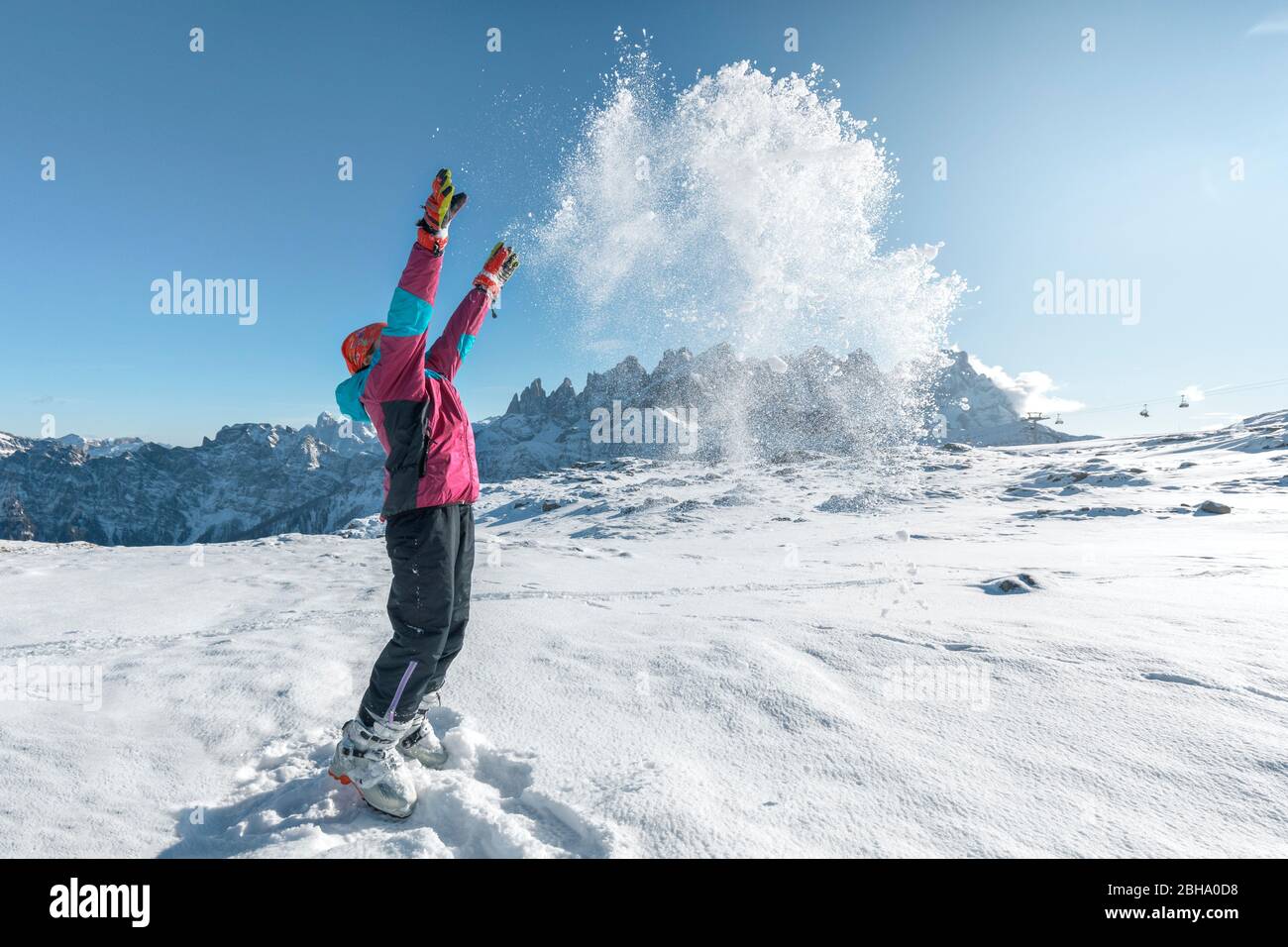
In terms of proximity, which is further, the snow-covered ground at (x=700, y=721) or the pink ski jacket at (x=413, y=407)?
the pink ski jacket at (x=413, y=407)

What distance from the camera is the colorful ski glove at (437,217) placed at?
7.86 ft

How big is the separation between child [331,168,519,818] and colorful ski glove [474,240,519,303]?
96 centimetres

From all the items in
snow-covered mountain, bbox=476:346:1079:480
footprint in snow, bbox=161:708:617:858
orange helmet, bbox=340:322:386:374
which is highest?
snow-covered mountain, bbox=476:346:1079:480

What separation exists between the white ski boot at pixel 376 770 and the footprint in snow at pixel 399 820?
8 cm

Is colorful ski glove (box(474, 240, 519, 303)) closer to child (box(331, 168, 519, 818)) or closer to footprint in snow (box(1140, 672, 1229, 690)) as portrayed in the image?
child (box(331, 168, 519, 818))

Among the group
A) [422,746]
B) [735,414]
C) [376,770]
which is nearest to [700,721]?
[422,746]

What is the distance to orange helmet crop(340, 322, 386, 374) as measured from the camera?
2.66m

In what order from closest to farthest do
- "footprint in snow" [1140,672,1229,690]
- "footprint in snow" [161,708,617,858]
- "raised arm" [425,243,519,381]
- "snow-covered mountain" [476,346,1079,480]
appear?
"footprint in snow" [161,708,617,858], "footprint in snow" [1140,672,1229,690], "raised arm" [425,243,519,381], "snow-covered mountain" [476,346,1079,480]

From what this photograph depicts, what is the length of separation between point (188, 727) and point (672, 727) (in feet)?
8.82

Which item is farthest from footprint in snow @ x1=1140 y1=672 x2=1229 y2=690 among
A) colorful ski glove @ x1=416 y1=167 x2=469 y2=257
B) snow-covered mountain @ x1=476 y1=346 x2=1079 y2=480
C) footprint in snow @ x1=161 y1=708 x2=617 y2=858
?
snow-covered mountain @ x1=476 y1=346 x2=1079 y2=480

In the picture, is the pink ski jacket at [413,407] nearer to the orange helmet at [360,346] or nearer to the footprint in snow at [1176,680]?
the orange helmet at [360,346]

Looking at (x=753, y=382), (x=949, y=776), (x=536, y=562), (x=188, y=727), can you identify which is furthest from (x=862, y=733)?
(x=753, y=382)

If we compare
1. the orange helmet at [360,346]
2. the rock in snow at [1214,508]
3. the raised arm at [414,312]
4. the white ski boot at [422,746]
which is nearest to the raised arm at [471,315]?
the orange helmet at [360,346]

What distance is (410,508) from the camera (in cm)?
247
